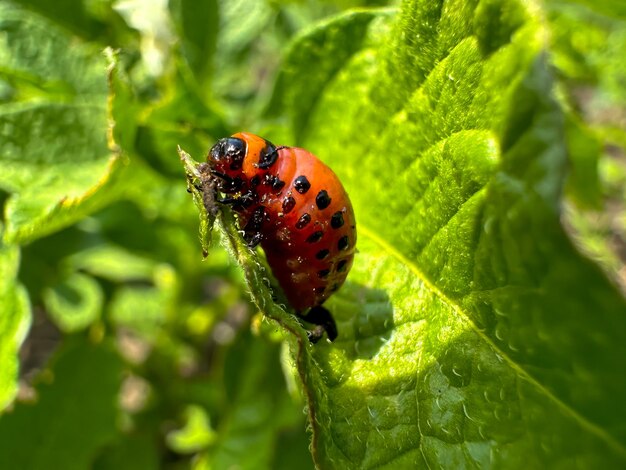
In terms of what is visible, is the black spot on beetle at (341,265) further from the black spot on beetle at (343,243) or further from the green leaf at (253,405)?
the green leaf at (253,405)

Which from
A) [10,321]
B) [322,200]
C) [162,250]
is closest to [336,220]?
[322,200]

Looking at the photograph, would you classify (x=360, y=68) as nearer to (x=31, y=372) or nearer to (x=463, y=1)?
(x=463, y=1)

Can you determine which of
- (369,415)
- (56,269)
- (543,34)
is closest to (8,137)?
(56,269)

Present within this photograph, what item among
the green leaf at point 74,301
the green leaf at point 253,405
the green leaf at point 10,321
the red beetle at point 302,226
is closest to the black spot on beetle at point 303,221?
the red beetle at point 302,226

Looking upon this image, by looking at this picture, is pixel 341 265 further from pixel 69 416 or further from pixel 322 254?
pixel 69 416

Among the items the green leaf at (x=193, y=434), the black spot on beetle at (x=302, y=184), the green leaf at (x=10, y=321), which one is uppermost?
the black spot on beetle at (x=302, y=184)

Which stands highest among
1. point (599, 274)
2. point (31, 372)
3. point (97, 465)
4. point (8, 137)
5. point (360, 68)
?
point (599, 274)

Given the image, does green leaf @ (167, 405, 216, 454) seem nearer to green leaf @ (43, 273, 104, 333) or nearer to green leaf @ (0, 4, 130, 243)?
green leaf @ (43, 273, 104, 333)

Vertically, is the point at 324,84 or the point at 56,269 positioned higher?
the point at 324,84

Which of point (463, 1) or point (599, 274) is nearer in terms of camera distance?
point (599, 274)
